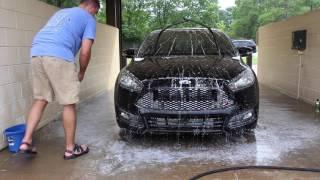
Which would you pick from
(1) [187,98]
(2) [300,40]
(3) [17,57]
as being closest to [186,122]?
(1) [187,98]


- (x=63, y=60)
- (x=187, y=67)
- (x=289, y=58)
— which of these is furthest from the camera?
(x=289, y=58)

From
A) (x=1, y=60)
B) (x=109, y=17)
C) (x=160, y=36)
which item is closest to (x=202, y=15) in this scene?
(x=109, y=17)

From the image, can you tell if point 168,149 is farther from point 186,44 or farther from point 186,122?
point 186,44

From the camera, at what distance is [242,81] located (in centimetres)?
490

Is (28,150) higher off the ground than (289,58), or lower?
lower

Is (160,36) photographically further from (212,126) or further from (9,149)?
(9,149)

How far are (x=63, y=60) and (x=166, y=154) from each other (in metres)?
1.46

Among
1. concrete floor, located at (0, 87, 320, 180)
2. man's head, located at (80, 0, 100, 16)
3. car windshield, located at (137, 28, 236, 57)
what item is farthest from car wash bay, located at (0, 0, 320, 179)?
car windshield, located at (137, 28, 236, 57)

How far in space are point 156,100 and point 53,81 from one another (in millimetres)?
1114

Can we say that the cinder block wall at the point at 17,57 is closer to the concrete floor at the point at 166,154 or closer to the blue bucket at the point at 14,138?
the blue bucket at the point at 14,138

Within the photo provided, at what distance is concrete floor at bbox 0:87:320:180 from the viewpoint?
399 cm

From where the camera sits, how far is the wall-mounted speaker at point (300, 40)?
8344 mm

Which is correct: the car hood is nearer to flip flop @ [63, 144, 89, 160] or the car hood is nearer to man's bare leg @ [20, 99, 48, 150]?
flip flop @ [63, 144, 89, 160]

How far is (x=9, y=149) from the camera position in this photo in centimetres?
470
